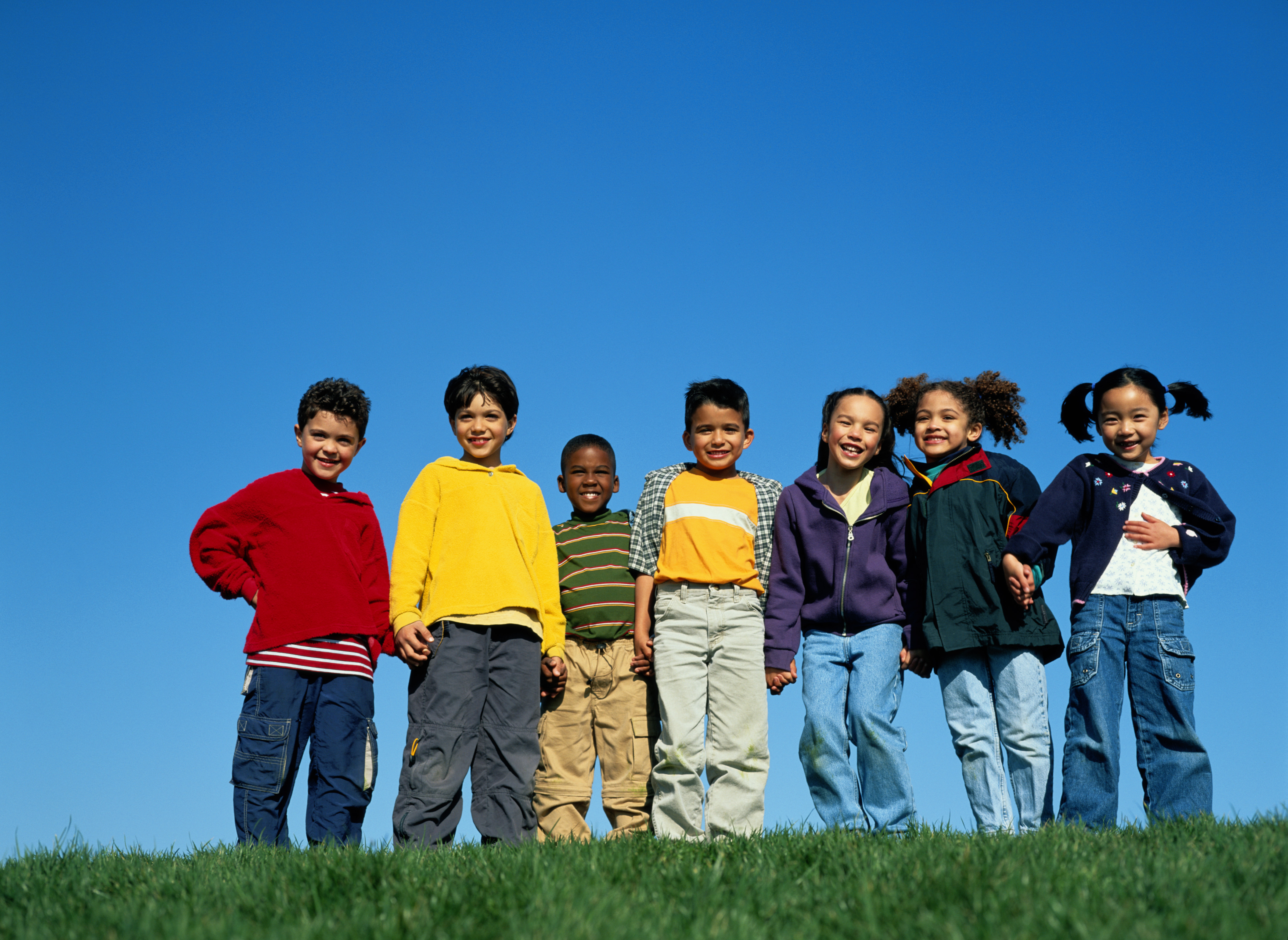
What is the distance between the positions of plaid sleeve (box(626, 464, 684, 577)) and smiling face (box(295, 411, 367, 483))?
1.84 meters

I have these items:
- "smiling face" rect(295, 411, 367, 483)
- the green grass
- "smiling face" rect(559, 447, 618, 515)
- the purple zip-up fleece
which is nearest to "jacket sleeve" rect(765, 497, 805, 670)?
the purple zip-up fleece

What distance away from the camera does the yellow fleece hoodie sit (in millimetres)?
5641

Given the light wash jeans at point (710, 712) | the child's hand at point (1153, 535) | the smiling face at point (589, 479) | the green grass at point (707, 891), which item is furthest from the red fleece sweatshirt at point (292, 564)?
the child's hand at point (1153, 535)

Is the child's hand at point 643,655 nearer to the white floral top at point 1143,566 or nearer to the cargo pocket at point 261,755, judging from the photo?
the cargo pocket at point 261,755

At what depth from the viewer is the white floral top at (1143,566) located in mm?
5531

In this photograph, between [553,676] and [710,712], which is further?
[553,676]

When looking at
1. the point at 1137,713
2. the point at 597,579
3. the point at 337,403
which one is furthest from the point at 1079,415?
the point at 337,403

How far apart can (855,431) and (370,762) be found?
11.2 ft

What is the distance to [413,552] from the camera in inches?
226

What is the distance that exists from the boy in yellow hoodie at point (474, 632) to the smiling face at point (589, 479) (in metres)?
0.69

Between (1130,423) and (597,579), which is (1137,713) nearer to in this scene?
(1130,423)

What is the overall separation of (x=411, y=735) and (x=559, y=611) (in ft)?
3.57

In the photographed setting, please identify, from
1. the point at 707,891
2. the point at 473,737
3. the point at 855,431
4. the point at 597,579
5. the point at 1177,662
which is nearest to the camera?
the point at 707,891

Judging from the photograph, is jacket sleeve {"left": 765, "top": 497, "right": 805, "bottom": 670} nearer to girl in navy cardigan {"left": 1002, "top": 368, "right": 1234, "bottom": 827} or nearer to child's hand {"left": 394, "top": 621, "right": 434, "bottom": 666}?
girl in navy cardigan {"left": 1002, "top": 368, "right": 1234, "bottom": 827}
